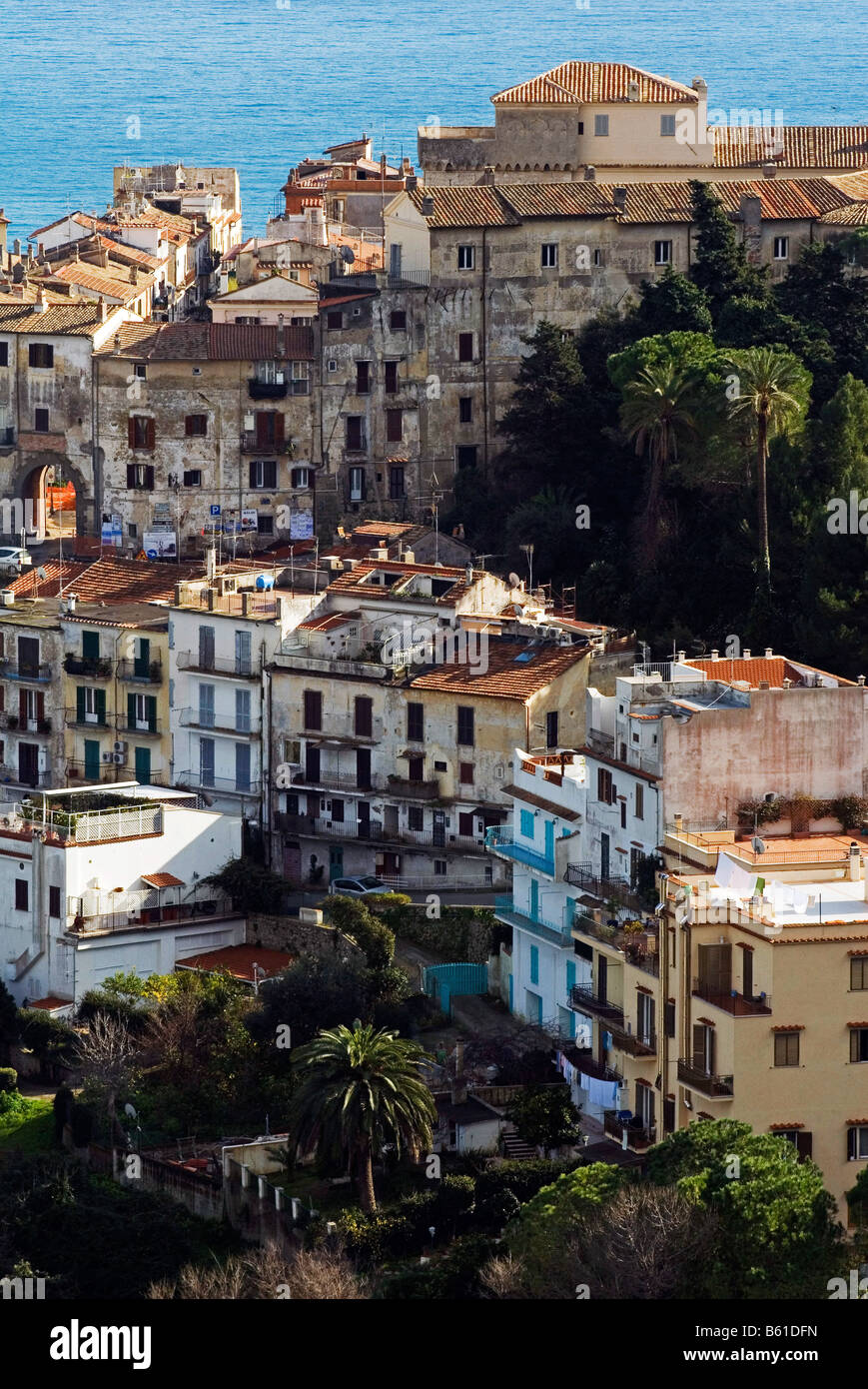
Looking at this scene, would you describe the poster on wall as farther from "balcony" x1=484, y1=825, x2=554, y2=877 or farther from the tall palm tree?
"balcony" x1=484, y1=825, x2=554, y2=877

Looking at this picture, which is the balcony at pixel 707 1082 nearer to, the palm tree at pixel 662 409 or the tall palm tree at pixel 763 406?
the tall palm tree at pixel 763 406

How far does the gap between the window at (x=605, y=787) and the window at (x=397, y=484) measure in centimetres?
3142

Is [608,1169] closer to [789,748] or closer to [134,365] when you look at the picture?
[789,748]

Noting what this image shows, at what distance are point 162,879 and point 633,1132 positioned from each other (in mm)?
17261

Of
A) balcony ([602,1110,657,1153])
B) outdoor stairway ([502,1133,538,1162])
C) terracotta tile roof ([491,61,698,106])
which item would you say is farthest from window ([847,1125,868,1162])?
terracotta tile roof ([491,61,698,106])

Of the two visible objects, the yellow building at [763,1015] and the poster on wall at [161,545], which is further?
the poster on wall at [161,545]

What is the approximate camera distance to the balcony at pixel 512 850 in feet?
235

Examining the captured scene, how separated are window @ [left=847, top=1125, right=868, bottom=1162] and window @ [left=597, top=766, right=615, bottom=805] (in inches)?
437

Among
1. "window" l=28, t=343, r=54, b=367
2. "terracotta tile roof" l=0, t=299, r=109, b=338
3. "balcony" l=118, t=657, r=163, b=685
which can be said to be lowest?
"balcony" l=118, t=657, r=163, b=685

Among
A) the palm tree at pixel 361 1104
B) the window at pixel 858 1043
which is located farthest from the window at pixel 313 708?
the window at pixel 858 1043

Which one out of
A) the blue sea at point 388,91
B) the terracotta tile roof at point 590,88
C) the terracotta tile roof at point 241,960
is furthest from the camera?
the blue sea at point 388,91

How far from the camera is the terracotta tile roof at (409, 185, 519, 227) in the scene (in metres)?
98.5

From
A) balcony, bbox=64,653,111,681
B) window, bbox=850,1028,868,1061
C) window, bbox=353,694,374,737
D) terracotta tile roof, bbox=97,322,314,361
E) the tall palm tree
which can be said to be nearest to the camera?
window, bbox=850,1028,868,1061
